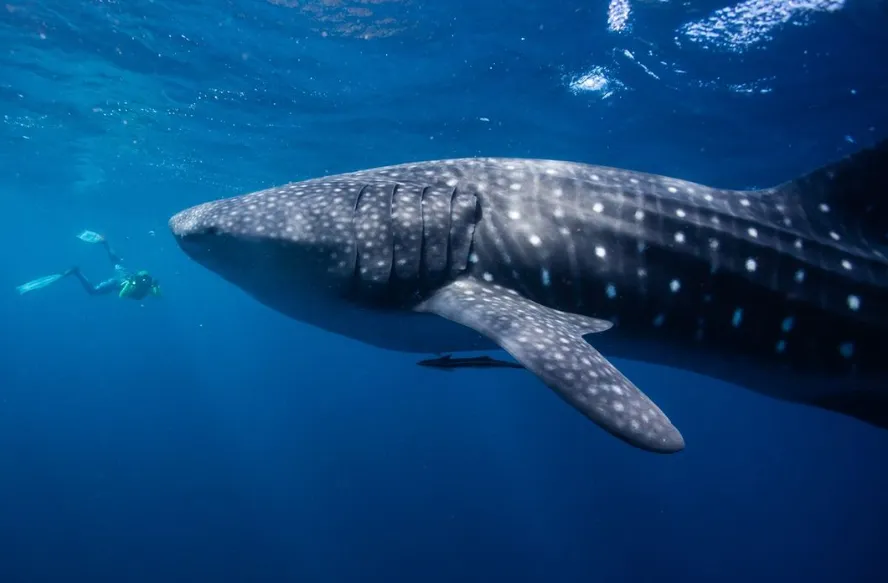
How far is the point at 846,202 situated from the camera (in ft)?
13.0

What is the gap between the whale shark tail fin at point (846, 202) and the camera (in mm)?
3887

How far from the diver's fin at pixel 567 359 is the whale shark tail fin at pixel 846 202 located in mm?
1968

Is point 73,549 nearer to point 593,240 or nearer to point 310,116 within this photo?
point 310,116

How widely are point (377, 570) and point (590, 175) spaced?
18474 mm

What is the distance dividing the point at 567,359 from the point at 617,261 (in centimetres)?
122

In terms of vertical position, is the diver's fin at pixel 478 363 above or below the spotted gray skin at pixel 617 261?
below

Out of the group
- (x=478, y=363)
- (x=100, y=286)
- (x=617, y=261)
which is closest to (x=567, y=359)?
(x=478, y=363)

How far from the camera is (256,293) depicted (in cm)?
415

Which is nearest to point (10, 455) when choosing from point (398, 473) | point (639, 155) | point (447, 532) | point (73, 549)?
point (73, 549)

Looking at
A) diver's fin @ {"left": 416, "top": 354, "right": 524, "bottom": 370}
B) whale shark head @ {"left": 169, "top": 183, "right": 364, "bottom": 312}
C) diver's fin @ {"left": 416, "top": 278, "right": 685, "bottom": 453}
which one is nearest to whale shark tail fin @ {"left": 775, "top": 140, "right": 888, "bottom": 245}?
diver's fin @ {"left": 416, "top": 278, "right": 685, "bottom": 453}

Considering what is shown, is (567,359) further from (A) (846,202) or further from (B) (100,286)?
(B) (100,286)

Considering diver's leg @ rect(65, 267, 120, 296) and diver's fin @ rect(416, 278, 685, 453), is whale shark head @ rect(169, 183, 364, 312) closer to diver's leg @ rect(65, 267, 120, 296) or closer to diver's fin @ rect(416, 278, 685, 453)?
diver's fin @ rect(416, 278, 685, 453)

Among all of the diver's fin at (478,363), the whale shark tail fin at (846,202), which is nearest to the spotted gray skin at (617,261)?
the whale shark tail fin at (846,202)

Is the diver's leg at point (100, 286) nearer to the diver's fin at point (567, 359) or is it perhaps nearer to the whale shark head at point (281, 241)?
the whale shark head at point (281, 241)
